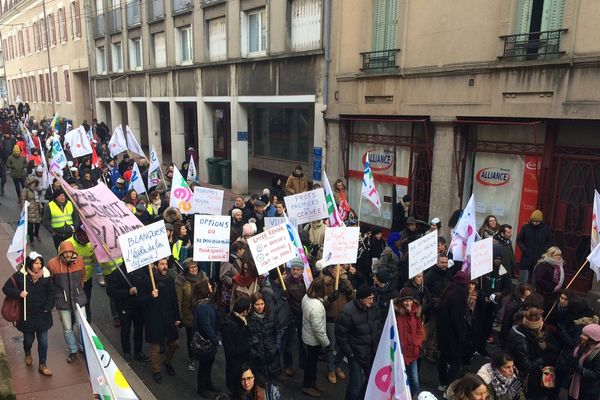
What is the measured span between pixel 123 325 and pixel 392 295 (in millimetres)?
3671

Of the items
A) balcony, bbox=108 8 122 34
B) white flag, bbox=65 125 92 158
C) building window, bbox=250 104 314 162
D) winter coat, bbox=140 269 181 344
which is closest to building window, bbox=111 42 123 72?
balcony, bbox=108 8 122 34

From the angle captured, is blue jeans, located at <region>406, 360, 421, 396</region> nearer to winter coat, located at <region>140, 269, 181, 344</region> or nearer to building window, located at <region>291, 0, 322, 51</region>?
winter coat, located at <region>140, 269, 181, 344</region>

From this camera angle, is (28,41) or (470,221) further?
(28,41)

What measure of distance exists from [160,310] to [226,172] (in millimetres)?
13497

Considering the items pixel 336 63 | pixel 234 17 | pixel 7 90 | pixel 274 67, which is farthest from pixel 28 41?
pixel 336 63

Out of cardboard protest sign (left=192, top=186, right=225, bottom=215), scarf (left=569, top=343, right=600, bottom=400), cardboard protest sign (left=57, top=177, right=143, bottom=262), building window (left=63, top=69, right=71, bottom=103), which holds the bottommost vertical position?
scarf (left=569, top=343, right=600, bottom=400)

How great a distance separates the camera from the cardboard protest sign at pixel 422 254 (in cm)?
643

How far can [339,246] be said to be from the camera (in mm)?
6789

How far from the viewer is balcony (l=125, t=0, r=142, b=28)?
24.4 m

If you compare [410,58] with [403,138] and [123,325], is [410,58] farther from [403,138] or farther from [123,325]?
[123,325]

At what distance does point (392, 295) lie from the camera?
6.43 metres

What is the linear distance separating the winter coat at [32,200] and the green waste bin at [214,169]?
8731mm

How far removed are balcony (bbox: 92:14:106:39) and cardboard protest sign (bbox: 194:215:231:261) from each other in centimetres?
2549

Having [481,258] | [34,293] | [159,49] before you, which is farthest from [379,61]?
[159,49]
